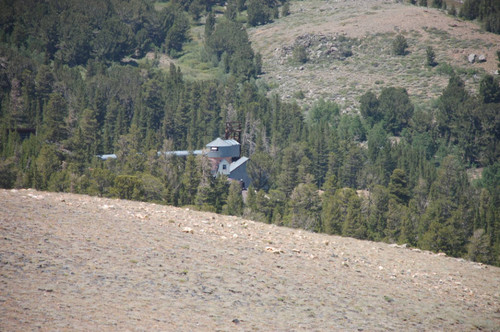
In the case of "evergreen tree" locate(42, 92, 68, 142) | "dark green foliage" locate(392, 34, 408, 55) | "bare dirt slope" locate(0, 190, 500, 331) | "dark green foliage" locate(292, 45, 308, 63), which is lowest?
"evergreen tree" locate(42, 92, 68, 142)

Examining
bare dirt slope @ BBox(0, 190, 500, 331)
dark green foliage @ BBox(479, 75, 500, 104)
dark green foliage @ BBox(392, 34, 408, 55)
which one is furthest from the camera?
dark green foliage @ BBox(392, 34, 408, 55)

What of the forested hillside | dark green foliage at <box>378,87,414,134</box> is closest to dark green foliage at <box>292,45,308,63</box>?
the forested hillside

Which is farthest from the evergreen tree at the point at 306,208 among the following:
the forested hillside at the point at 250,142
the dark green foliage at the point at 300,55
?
the dark green foliage at the point at 300,55

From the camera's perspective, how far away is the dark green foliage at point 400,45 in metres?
165

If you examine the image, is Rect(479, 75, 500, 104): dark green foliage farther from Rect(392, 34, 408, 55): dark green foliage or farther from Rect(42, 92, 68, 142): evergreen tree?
Rect(42, 92, 68, 142): evergreen tree

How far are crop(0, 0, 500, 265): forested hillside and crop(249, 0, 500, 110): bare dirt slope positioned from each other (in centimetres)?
605

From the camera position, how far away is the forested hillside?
64.2 metres

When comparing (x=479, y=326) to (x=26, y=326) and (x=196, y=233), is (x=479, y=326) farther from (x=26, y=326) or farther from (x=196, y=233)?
(x=26, y=326)

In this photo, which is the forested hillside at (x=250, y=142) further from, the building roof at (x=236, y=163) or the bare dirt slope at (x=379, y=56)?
the bare dirt slope at (x=379, y=56)

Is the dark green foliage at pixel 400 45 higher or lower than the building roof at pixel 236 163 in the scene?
higher

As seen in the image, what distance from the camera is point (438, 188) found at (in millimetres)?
85500

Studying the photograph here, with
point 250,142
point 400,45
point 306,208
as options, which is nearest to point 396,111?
point 250,142

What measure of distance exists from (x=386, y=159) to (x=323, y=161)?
11452mm

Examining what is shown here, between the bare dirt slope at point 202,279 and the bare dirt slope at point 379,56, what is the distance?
12251 cm
